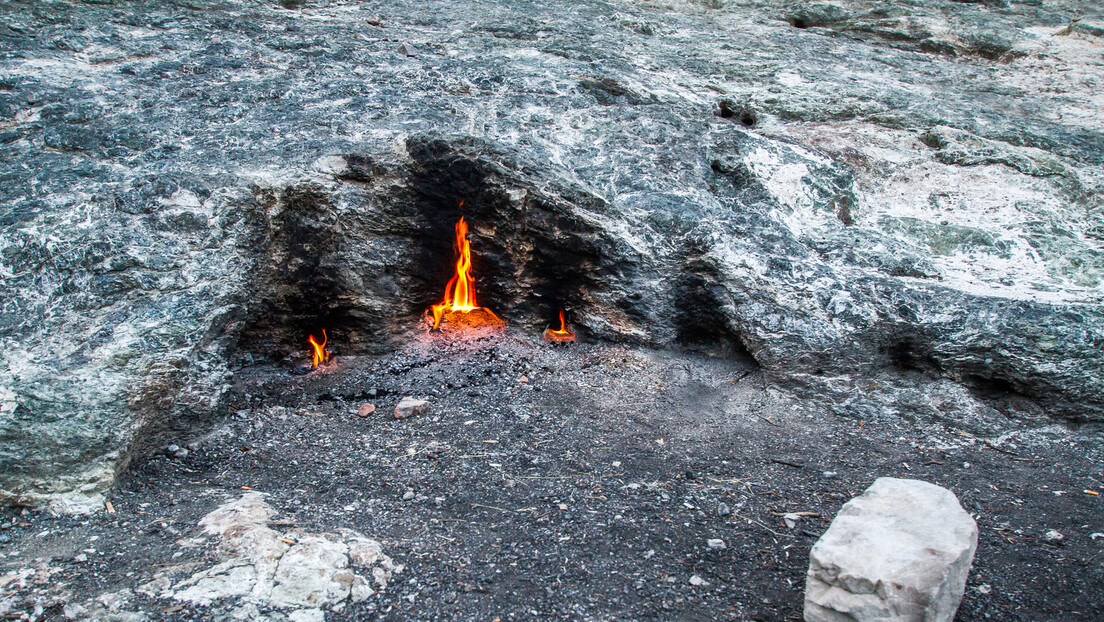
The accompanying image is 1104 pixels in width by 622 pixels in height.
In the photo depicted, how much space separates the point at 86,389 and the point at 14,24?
3.30 m

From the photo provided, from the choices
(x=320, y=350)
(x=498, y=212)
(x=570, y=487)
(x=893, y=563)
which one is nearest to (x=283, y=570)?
(x=570, y=487)

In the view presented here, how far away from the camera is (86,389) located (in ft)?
12.0

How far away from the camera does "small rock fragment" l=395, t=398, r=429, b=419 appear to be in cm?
452

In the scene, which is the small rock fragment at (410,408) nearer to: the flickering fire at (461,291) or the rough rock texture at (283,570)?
the flickering fire at (461,291)

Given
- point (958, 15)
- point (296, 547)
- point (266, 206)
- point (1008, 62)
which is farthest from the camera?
point (958, 15)

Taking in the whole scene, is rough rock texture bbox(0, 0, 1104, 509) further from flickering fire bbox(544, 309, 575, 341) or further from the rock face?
the rock face

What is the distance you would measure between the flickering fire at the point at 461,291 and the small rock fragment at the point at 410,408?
2.90ft

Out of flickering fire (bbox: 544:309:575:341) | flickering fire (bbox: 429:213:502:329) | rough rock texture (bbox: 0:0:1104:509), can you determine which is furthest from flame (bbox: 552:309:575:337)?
flickering fire (bbox: 429:213:502:329)

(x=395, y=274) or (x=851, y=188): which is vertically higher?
(x=851, y=188)

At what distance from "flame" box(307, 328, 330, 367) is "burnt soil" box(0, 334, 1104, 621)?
0.12 metres

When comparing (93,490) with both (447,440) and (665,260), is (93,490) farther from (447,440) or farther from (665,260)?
(665,260)

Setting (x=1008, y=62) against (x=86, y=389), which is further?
(x=1008, y=62)

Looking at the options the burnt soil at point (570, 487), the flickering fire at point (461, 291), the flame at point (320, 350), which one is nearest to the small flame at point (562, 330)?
the burnt soil at point (570, 487)

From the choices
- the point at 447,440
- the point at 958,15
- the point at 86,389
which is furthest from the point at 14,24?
the point at 958,15
